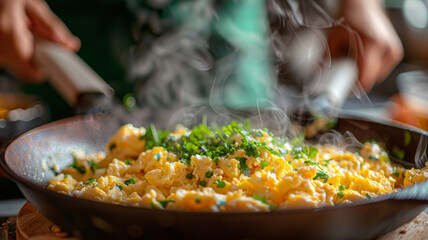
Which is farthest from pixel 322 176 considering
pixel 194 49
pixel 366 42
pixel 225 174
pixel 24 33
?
pixel 194 49

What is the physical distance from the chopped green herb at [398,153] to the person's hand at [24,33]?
2.31 meters

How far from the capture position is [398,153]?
2102mm

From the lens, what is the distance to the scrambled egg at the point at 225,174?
134cm

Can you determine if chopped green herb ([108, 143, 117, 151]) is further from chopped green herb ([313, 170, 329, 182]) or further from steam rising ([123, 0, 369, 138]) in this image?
steam rising ([123, 0, 369, 138])

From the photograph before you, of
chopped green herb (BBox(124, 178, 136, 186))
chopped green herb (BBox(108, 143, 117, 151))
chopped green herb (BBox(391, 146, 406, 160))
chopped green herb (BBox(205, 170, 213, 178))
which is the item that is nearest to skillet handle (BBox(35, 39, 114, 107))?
chopped green herb (BBox(108, 143, 117, 151))

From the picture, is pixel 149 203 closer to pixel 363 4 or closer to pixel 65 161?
pixel 65 161

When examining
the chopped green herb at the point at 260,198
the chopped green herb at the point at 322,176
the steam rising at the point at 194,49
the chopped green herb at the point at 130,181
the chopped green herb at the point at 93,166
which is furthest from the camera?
the steam rising at the point at 194,49

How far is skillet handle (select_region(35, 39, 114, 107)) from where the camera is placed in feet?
7.43

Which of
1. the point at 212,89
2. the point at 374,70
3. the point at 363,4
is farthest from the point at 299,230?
the point at 212,89

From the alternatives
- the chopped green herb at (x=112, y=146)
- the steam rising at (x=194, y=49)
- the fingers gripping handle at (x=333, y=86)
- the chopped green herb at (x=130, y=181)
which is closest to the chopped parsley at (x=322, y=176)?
the chopped green herb at (x=130, y=181)

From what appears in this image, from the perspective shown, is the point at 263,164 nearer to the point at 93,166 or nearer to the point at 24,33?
the point at 93,166

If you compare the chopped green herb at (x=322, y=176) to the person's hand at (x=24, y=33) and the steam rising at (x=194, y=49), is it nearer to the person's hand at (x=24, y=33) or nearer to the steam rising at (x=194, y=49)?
the steam rising at (x=194, y=49)

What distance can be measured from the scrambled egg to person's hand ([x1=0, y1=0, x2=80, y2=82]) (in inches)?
48.0

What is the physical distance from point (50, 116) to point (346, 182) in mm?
3369
